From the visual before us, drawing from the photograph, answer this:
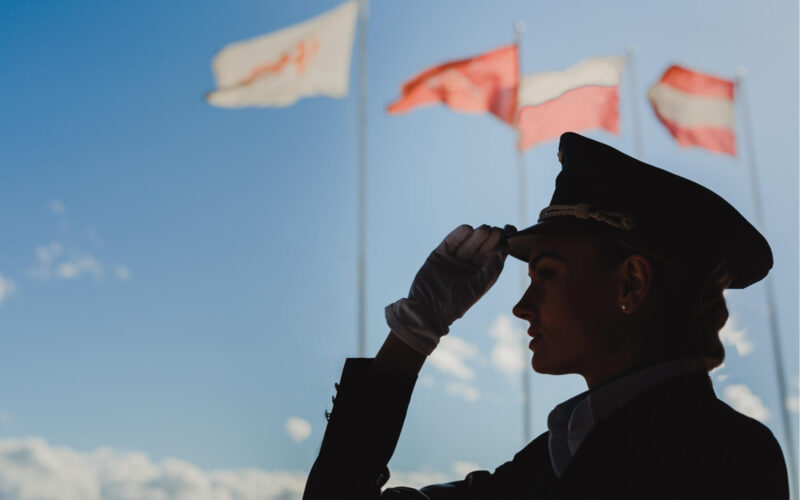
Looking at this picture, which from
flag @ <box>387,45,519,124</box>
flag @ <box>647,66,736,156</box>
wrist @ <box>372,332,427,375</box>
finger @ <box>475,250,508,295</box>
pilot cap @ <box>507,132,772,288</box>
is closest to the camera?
pilot cap @ <box>507,132,772,288</box>

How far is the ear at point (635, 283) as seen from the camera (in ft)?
5.40

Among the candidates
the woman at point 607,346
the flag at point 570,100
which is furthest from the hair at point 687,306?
the flag at point 570,100

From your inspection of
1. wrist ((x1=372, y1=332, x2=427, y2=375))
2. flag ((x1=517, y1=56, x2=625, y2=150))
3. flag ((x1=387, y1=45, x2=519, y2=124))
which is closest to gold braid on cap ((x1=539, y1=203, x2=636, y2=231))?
wrist ((x1=372, y1=332, x2=427, y2=375))

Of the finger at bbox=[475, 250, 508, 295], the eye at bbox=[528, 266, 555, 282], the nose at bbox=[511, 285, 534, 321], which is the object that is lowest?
the nose at bbox=[511, 285, 534, 321]

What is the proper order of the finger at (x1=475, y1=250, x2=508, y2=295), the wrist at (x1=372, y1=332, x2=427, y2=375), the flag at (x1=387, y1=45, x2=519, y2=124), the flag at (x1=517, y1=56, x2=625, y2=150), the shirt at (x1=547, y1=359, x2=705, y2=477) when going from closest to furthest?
1. the shirt at (x1=547, y1=359, x2=705, y2=477)
2. the wrist at (x1=372, y1=332, x2=427, y2=375)
3. the finger at (x1=475, y1=250, x2=508, y2=295)
4. the flag at (x1=387, y1=45, x2=519, y2=124)
5. the flag at (x1=517, y1=56, x2=625, y2=150)

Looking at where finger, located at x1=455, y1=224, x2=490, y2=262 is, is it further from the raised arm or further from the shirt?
the shirt

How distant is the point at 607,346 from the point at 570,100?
8.98m

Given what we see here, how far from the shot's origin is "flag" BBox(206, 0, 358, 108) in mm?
9742

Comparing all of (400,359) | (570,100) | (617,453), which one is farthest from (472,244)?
(570,100)

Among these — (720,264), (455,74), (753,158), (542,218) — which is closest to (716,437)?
(720,264)

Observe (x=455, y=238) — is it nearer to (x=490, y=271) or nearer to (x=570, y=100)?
(x=490, y=271)

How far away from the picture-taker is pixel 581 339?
1.67 metres

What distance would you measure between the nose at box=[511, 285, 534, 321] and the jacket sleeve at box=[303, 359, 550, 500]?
1.03 ft

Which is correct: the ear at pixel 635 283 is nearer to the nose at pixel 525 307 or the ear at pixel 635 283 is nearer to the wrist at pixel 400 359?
the nose at pixel 525 307
